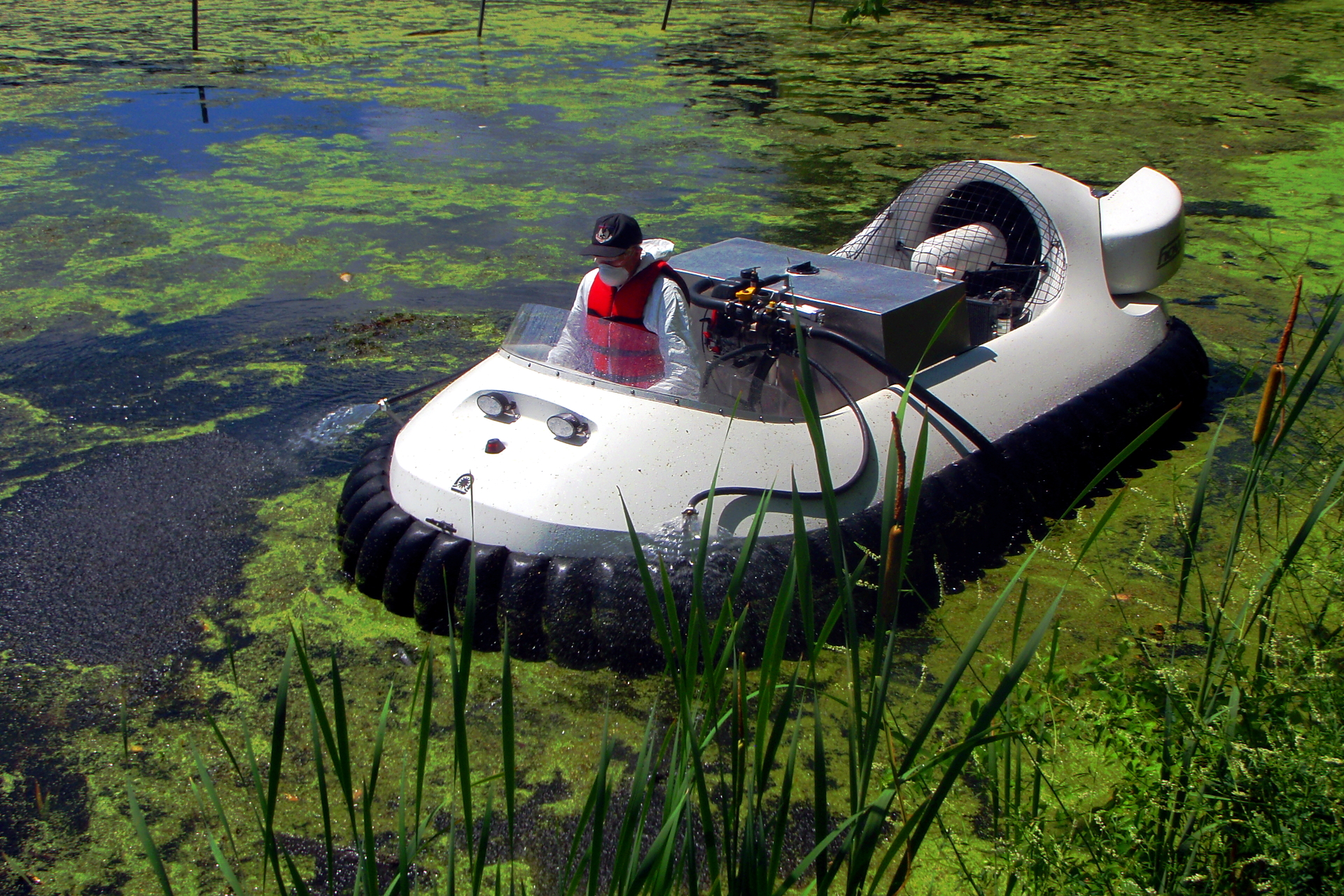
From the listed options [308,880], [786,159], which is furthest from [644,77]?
[308,880]

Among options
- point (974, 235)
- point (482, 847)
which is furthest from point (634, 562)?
point (974, 235)

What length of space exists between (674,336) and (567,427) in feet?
1.19

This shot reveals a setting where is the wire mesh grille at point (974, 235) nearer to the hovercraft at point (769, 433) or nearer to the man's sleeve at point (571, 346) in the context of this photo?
the hovercraft at point (769, 433)

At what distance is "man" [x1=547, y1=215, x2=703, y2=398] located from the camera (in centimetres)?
257

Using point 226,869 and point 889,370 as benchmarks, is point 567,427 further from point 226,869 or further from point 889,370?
point 226,869

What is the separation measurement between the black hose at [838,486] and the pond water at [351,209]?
0.46 meters

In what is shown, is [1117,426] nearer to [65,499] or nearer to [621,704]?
[621,704]

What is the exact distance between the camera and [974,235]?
3.51 m

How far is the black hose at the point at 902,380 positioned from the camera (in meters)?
2.58

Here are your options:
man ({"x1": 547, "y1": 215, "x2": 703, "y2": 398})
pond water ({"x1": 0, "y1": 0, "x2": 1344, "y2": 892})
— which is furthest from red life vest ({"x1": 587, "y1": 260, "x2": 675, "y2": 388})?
pond water ({"x1": 0, "y1": 0, "x2": 1344, "y2": 892})

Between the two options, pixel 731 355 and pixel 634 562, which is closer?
pixel 634 562

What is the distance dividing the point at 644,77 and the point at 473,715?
7.74 metres

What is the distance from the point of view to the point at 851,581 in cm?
114

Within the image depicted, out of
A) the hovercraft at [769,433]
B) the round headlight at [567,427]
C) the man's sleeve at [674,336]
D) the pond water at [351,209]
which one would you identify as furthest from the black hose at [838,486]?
the pond water at [351,209]
